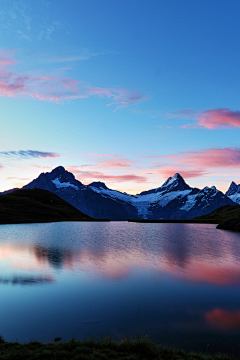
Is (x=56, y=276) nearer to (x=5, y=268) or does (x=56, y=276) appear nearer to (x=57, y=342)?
(x=5, y=268)

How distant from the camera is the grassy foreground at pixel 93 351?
44.7ft

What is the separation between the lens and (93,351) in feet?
47.0

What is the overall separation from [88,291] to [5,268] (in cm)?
1763

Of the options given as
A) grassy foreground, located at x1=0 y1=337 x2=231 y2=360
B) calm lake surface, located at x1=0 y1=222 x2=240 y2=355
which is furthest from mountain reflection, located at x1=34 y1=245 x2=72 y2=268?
grassy foreground, located at x1=0 y1=337 x2=231 y2=360

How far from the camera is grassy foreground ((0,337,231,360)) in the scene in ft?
44.7

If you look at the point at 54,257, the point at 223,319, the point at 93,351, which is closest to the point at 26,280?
the point at 54,257

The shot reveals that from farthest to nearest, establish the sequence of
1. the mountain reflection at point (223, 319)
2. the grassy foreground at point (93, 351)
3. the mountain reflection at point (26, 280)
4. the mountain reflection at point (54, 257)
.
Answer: the mountain reflection at point (54, 257)
the mountain reflection at point (26, 280)
the mountain reflection at point (223, 319)
the grassy foreground at point (93, 351)

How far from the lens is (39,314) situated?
21562 millimetres

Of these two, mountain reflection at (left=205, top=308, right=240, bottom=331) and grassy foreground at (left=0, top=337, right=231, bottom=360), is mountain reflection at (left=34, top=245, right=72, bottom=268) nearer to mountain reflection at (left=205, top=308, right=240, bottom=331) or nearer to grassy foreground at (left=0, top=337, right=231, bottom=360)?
mountain reflection at (left=205, top=308, right=240, bottom=331)

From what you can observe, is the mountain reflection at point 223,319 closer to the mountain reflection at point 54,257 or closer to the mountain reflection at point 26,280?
the mountain reflection at point 26,280

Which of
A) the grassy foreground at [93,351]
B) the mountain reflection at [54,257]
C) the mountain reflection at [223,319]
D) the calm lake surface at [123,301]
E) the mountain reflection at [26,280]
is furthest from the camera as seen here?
the mountain reflection at [54,257]

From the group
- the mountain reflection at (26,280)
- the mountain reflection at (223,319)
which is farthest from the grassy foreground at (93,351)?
the mountain reflection at (26,280)

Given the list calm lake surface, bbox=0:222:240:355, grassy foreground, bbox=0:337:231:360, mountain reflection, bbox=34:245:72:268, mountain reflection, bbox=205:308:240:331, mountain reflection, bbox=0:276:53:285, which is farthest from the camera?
mountain reflection, bbox=34:245:72:268

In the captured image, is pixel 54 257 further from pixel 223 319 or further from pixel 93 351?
pixel 93 351
